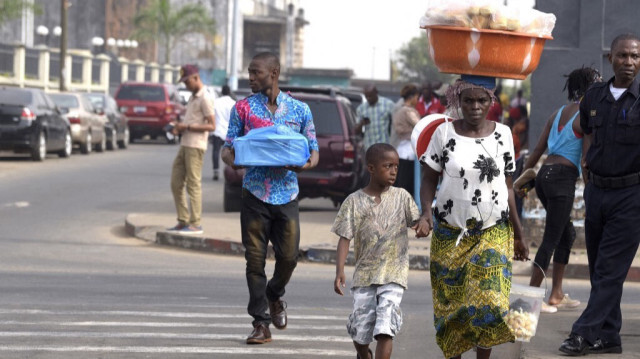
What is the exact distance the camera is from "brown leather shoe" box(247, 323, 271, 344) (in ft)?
27.3

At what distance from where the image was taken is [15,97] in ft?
98.1

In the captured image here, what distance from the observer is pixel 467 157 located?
21.7ft

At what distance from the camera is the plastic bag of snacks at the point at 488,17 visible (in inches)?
257

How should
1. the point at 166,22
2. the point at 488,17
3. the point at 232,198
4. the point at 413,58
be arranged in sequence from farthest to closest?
1. the point at 413,58
2. the point at 166,22
3. the point at 232,198
4. the point at 488,17

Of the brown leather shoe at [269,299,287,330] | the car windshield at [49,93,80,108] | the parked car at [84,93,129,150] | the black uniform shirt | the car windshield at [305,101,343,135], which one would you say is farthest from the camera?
the parked car at [84,93,129,150]

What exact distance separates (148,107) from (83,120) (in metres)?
8.20

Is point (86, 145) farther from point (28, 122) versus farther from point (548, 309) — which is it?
point (548, 309)

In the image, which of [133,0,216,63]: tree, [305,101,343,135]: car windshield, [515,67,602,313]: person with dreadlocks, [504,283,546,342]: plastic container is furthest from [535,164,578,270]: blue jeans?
[133,0,216,63]: tree

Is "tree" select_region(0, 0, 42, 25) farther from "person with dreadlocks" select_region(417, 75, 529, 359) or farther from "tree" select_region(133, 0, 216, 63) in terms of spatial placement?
"person with dreadlocks" select_region(417, 75, 529, 359)

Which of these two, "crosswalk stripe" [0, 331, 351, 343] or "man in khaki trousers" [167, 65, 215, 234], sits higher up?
"man in khaki trousers" [167, 65, 215, 234]

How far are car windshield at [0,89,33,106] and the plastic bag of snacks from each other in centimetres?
2414

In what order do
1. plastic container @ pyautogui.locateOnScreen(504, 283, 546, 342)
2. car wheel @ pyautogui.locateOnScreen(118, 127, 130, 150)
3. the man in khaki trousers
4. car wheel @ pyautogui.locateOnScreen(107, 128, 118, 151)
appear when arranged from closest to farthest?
plastic container @ pyautogui.locateOnScreen(504, 283, 546, 342) < the man in khaki trousers < car wheel @ pyautogui.locateOnScreen(107, 128, 118, 151) < car wheel @ pyautogui.locateOnScreen(118, 127, 130, 150)

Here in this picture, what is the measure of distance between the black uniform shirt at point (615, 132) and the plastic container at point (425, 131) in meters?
1.24

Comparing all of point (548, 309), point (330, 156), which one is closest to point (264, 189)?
point (548, 309)
